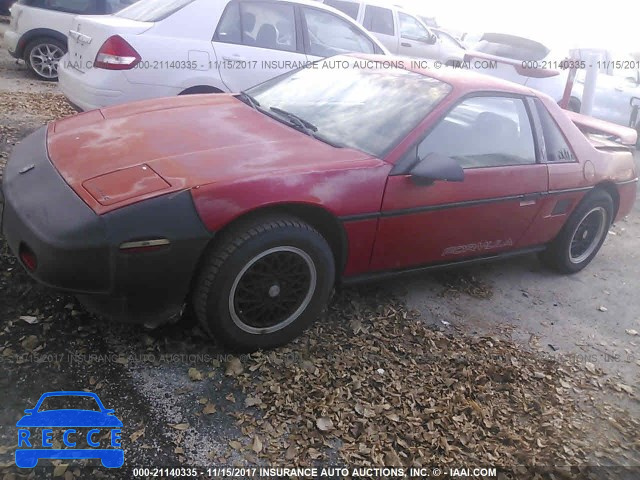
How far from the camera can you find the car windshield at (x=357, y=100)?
3334 mm

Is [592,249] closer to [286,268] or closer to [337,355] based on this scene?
[337,355]

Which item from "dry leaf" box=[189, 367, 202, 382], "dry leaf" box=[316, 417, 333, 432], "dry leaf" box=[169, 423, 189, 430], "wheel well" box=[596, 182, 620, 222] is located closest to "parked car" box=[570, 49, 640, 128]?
"wheel well" box=[596, 182, 620, 222]

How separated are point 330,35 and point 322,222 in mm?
3956

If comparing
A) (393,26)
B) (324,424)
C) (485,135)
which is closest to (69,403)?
(324,424)

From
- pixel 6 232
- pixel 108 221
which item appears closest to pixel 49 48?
pixel 6 232

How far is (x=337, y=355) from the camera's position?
10.3 ft

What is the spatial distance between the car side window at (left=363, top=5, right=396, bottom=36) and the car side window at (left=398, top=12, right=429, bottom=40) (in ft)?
0.77

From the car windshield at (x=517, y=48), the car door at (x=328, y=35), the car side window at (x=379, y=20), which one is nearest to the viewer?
the car door at (x=328, y=35)

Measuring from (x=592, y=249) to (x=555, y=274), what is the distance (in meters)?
0.40

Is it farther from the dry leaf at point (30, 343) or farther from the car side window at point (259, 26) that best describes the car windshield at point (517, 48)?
the dry leaf at point (30, 343)

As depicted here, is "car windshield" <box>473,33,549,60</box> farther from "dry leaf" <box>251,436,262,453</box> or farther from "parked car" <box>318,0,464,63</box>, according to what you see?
"dry leaf" <box>251,436,262,453</box>

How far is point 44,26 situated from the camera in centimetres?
793

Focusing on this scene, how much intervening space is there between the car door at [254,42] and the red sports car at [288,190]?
1580 mm

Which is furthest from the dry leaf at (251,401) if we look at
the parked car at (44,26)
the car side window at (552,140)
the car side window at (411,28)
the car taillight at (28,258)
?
the car side window at (411,28)
